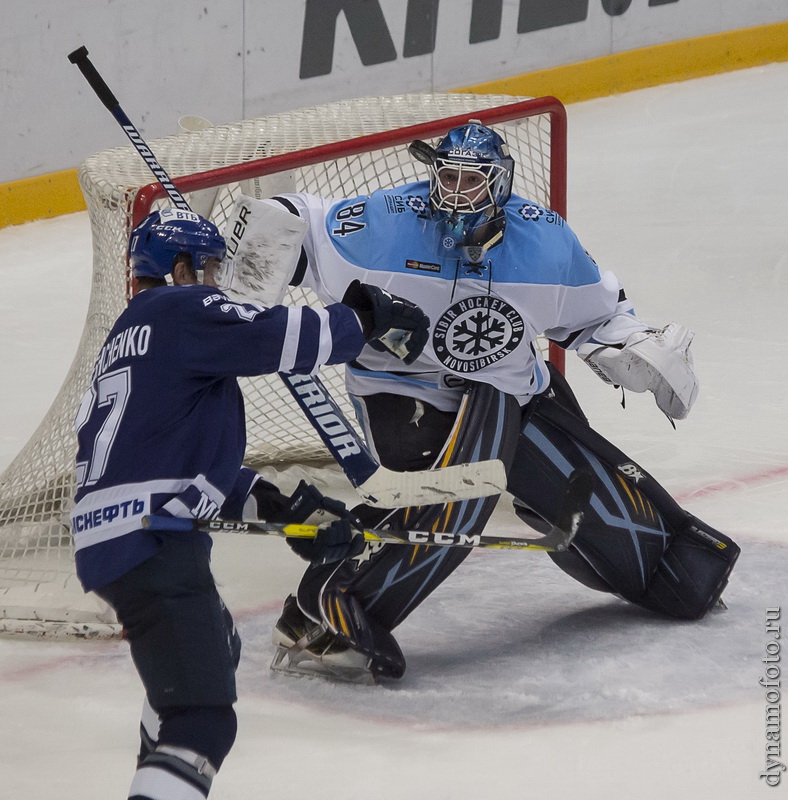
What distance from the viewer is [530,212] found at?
3.19m

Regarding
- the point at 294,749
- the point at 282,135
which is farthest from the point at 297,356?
the point at 282,135

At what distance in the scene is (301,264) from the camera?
3.19m

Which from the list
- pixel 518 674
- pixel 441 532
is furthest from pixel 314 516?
pixel 518 674

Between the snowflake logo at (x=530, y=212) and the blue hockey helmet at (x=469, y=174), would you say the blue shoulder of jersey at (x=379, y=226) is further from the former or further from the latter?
the snowflake logo at (x=530, y=212)

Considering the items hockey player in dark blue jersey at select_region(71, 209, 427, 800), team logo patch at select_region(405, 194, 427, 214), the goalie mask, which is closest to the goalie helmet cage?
team logo patch at select_region(405, 194, 427, 214)

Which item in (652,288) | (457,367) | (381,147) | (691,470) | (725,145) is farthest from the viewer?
(725,145)

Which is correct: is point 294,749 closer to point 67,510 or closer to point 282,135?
point 67,510

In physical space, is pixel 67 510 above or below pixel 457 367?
below

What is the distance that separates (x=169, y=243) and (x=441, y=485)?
0.83m

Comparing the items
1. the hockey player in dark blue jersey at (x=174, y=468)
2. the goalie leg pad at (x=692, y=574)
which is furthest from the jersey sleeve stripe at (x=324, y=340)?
the goalie leg pad at (x=692, y=574)

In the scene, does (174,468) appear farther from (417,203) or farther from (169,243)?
(417,203)

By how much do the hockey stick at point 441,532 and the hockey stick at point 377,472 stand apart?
3.2 inches

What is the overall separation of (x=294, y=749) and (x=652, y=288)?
347cm

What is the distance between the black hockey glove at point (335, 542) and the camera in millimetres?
2455
